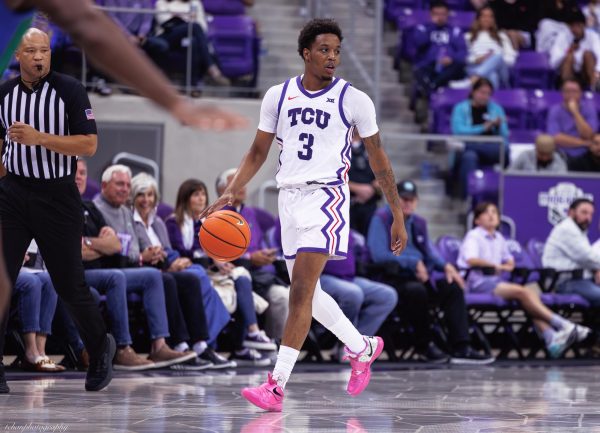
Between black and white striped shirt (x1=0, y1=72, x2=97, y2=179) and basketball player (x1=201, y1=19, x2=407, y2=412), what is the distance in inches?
35.0

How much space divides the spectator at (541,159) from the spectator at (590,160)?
425 mm

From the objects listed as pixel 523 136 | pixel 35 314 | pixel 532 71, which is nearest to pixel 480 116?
pixel 523 136

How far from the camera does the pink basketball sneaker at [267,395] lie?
6672mm

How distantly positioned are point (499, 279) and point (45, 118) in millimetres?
5876

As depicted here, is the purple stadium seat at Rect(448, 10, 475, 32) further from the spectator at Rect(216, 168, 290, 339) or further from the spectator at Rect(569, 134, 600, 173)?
the spectator at Rect(216, 168, 290, 339)

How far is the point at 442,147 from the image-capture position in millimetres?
13281

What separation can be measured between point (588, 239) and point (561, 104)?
2904 millimetres

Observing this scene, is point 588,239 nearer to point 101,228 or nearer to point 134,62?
point 101,228

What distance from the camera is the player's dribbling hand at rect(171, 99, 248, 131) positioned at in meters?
2.99

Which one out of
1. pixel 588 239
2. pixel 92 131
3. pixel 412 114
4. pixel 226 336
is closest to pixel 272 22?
pixel 412 114

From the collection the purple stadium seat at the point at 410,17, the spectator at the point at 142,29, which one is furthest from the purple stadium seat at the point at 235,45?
the purple stadium seat at the point at 410,17

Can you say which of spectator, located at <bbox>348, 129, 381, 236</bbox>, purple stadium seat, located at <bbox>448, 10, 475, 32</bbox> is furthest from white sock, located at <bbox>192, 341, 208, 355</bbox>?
purple stadium seat, located at <bbox>448, 10, 475, 32</bbox>

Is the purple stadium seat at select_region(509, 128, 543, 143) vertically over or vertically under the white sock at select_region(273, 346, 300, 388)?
over

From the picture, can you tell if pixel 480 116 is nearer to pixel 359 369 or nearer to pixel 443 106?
pixel 443 106
